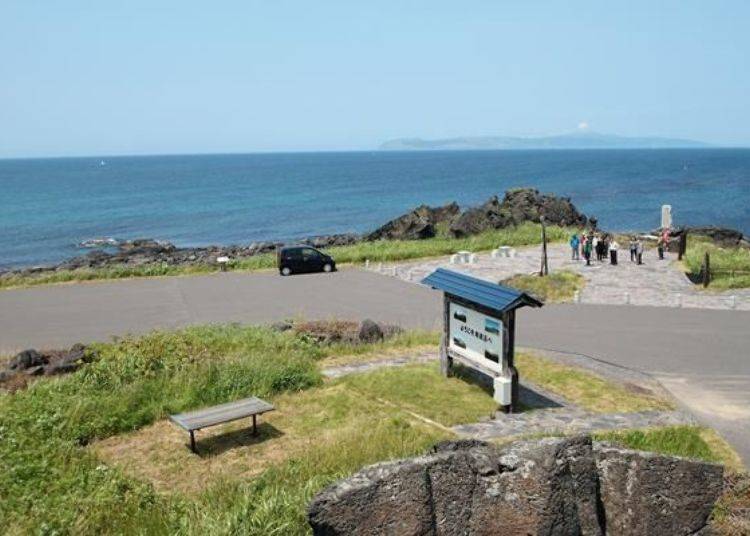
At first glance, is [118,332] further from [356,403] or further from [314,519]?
[314,519]

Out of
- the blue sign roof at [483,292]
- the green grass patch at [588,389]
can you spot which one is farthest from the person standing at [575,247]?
the blue sign roof at [483,292]

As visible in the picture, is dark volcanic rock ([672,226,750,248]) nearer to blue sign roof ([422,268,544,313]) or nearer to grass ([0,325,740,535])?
grass ([0,325,740,535])

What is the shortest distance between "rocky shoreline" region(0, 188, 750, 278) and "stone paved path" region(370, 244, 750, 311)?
11.3m

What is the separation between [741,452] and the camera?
1220cm

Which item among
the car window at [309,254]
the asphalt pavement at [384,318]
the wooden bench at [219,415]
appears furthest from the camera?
the car window at [309,254]

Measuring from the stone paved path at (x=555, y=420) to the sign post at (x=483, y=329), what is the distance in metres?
0.51

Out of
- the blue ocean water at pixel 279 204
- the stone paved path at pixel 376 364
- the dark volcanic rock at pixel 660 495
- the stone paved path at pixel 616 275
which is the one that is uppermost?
the dark volcanic rock at pixel 660 495

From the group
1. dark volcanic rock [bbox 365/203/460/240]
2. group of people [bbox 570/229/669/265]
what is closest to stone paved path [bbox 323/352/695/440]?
group of people [bbox 570/229/669/265]

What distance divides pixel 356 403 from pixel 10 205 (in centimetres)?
11458

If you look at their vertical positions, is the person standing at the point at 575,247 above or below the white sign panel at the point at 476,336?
below

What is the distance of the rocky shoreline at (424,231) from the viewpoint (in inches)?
1908

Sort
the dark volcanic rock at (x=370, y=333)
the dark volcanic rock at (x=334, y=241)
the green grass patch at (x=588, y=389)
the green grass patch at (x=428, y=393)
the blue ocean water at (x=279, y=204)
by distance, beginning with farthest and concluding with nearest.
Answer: the blue ocean water at (x=279, y=204), the dark volcanic rock at (x=334, y=241), the dark volcanic rock at (x=370, y=333), the green grass patch at (x=588, y=389), the green grass patch at (x=428, y=393)

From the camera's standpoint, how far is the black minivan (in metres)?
32.2

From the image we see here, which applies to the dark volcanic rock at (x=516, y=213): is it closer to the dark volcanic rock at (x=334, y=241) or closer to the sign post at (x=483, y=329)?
the dark volcanic rock at (x=334, y=241)
